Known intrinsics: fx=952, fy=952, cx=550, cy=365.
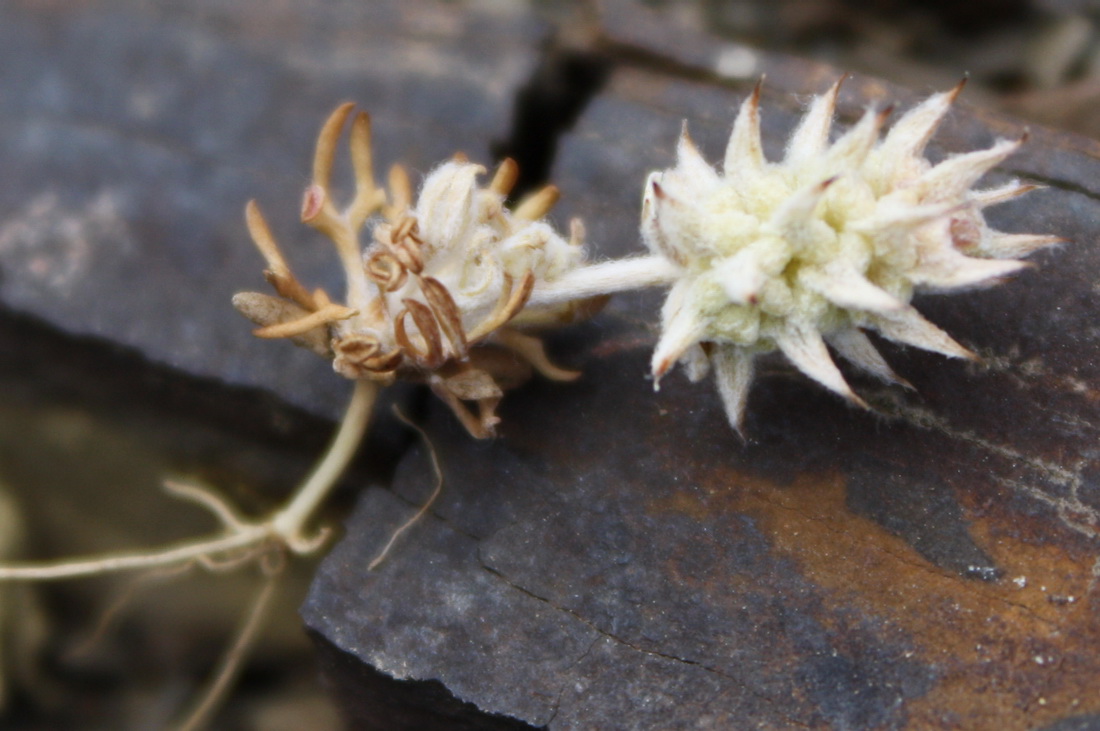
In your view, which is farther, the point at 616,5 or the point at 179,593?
the point at 179,593

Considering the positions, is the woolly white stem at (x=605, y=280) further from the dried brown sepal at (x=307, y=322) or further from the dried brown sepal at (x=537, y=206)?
the dried brown sepal at (x=307, y=322)

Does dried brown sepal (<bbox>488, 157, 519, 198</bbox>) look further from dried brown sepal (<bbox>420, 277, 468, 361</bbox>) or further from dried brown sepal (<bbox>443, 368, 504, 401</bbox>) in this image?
dried brown sepal (<bbox>443, 368, 504, 401</bbox>)

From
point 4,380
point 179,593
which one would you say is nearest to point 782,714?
point 179,593

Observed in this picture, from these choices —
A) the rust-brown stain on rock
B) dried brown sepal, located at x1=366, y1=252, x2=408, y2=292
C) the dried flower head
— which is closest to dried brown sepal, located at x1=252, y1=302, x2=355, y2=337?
the dried flower head

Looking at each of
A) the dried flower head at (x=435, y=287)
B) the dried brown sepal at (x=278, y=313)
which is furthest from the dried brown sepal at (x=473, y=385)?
the dried brown sepal at (x=278, y=313)

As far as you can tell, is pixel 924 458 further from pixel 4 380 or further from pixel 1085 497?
pixel 4 380

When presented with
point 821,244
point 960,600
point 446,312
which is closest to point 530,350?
point 446,312
